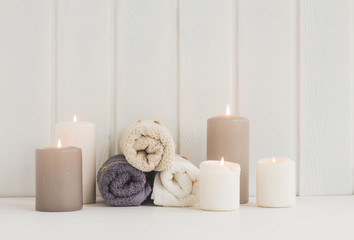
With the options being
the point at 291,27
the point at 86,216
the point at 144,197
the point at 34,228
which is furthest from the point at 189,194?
the point at 291,27

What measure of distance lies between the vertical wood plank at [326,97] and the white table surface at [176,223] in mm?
166

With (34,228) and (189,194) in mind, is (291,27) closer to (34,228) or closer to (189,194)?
(189,194)

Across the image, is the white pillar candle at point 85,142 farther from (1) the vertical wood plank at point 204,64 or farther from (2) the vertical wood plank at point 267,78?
(2) the vertical wood plank at point 267,78

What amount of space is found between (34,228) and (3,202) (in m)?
0.28

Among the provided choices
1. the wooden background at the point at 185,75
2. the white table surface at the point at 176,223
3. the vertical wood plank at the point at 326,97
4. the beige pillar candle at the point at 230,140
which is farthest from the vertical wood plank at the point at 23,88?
the vertical wood plank at the point at 326,97

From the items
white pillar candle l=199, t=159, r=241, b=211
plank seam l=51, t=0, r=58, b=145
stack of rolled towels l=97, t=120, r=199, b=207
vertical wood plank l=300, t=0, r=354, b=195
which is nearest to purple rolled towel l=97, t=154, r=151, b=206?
stack of rolled towels l=97, t=120, r=199, b=207

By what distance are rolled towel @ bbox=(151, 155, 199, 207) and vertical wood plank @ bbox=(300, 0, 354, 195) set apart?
0.31 metres

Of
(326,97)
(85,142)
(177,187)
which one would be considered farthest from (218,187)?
(326,97)

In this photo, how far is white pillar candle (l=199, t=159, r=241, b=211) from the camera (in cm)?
87

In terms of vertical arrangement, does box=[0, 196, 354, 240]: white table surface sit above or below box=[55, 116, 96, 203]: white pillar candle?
below

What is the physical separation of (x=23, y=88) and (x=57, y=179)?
0.28 meters

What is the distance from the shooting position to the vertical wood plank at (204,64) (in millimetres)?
1091

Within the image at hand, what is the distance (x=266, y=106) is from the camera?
43.5 inches

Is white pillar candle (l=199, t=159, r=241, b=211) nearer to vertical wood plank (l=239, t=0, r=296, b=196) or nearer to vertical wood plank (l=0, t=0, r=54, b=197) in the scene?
vertical wood plank (l=239, t=0, r=296, b=196)
